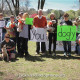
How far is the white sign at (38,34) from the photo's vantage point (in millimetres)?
8500

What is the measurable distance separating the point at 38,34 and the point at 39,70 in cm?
273

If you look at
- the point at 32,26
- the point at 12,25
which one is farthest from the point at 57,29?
the point at 12,25

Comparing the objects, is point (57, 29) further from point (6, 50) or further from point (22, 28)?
point (6, 50)

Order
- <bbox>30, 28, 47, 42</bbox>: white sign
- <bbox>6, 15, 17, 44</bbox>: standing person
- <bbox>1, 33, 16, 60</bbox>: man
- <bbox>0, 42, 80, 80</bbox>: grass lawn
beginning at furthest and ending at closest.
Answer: <bbox>30, 28, 47, 42</bbox>: white sign, <bbox>6, 15, 17, 44</bbox>: standing person, <bbox>1, 33, 16, 60</bbox>: man, <bbox>0, 42, 80, 80</bbox>: grass lawn

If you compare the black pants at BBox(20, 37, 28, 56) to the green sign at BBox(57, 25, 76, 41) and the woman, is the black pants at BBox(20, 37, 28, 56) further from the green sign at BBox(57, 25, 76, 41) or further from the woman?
the green sign at BBox(57, 25, 76, 41)

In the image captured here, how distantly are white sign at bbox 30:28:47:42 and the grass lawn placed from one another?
3.81ft

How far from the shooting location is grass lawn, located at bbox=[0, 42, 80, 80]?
214 inches

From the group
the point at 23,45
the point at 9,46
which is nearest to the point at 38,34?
the point at 23,45

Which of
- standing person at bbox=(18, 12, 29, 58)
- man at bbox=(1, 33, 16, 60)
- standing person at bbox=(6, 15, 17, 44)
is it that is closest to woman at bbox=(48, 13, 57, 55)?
standing person at bbox=(18, 12, 29, 58)

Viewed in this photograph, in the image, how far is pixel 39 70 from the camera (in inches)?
242

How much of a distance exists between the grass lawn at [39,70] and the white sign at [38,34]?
1.16m

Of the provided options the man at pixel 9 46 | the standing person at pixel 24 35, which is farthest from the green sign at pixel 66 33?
the man at pixel 9 46

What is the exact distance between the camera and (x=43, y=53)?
9016mm

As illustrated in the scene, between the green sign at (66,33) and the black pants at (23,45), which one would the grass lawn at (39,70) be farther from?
the green sign at (66,33)
